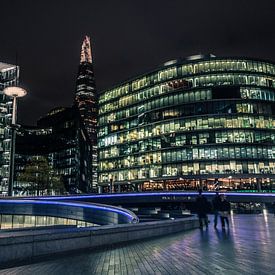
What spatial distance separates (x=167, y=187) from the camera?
79125mm

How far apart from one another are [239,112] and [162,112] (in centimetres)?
2050

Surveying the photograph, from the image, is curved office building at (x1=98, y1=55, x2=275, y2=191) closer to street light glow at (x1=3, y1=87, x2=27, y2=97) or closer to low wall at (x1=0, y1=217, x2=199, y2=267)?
street light glow at (x1=3, y1=87, x2=27, y2=97)

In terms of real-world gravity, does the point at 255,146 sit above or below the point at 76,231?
above

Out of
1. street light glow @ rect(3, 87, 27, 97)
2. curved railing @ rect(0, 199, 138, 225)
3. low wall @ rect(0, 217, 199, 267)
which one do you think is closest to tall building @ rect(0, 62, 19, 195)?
curved railing @ rect(0, 199, 138, 225)

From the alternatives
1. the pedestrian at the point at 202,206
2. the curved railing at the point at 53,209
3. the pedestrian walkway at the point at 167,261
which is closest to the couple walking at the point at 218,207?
the pedestrian at the point at 202,206

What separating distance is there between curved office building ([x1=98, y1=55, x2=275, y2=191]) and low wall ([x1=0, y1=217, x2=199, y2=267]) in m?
61.0

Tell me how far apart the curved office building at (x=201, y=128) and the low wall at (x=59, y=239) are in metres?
61.0

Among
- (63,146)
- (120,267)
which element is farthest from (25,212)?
(63,146)

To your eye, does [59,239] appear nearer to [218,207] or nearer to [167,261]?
[167,261]

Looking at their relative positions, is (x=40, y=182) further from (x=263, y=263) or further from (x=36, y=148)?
(x=263, y=263)

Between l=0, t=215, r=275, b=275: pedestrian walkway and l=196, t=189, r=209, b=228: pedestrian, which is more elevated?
l=196, t=189, r=209, b=228: pedestrian

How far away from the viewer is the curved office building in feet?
242

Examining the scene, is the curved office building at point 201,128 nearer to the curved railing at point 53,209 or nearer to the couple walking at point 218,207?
the curved railing at point 53,209

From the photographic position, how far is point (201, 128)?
76.8m
